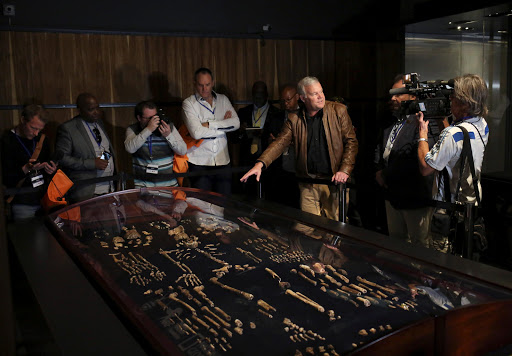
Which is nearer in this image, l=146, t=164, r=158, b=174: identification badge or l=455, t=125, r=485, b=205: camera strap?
l=455, t=125, r=485, b=205: camera strap

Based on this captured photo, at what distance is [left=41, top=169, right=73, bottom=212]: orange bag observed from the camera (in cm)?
438

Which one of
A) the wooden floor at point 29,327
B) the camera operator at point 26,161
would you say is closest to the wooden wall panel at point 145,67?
the camera operator at point 26,161

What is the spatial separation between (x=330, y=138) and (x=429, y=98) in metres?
1.03

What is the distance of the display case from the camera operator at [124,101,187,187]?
5.52 ft

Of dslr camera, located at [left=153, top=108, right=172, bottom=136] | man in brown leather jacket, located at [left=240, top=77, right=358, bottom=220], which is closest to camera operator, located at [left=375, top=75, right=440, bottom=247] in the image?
man in brown leather jacket, located at [left=240, top=77, right=358, bottom=220]

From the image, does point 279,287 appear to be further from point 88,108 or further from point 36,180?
point 88,108

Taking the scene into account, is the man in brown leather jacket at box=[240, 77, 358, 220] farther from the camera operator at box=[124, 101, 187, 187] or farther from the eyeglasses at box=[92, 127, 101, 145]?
the eyeglasses at box=[92, 127, 101, 145]

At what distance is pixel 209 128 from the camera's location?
5375 millimetres

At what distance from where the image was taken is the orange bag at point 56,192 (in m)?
4.38

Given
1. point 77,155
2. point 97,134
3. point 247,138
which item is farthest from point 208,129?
point 77,155

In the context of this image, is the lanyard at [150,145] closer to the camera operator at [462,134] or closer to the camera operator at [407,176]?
the camera operator at [407,176]

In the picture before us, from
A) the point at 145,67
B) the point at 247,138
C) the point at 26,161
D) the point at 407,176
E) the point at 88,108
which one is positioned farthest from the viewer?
the point at 145,67

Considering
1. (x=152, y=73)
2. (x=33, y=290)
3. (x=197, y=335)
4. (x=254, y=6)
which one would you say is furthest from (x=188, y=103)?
(x=197, y=335)

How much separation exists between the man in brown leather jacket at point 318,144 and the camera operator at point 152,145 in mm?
977
